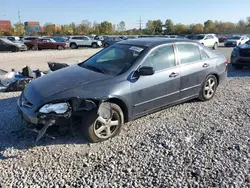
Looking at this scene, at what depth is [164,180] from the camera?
A: 2.73m

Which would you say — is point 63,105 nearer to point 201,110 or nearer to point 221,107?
point 201,110

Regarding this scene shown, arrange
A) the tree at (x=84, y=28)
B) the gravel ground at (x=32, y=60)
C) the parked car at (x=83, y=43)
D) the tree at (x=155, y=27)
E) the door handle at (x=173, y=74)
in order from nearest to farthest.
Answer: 1. the door handle at (x=173, y=74)
2. the gravel ground at (x=32, y=60)
3. the parked car at (x=83, y=43)
4. the tree at (x=84, y=28)
5. the tree at (x=155, y=27)

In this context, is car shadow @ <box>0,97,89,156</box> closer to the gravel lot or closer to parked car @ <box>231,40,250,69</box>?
the gravel lot

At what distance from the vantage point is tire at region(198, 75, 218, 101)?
A: 17.4 feet

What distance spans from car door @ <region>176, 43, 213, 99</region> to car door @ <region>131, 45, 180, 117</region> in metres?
0.20

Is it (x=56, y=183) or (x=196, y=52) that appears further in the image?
(x=196, y=52)

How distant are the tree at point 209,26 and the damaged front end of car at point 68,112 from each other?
281 feet

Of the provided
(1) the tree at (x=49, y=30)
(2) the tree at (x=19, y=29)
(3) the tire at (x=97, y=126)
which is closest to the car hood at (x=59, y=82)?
(3) the tire at (x=97, y=126)

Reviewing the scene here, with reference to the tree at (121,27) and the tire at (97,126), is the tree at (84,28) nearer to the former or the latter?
the tree at (121,27)

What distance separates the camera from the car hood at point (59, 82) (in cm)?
345

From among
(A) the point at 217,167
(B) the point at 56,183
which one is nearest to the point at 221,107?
(A) the point at 217,167

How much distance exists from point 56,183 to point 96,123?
111cm

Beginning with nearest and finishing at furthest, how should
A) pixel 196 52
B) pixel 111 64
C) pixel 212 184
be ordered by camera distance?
1. pixel 212 184
2. pixel 111 64
3. pixel 196 52

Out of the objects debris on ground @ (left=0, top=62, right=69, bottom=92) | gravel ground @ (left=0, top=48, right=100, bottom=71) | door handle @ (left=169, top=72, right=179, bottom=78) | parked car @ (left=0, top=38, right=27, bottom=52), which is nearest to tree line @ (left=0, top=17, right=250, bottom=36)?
parked car @ (left=0, top=38, right=27, bottom=52)
